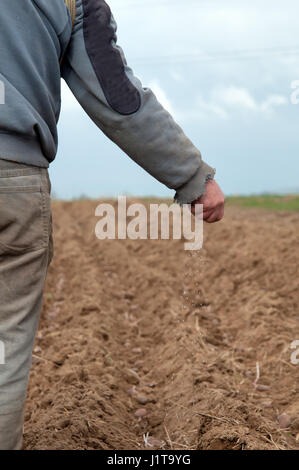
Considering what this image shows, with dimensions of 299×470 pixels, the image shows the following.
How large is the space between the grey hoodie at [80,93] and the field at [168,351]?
1423 mm

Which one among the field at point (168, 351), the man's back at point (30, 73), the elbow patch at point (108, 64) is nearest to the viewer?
the man's back at point (30, 73)

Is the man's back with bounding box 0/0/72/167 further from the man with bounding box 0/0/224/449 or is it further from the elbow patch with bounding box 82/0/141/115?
the elbow patch with bounding box 82/0/141/115

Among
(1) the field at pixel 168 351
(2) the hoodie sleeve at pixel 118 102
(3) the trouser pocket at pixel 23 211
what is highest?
(2) the hoodie sleeve at pixel 118 102

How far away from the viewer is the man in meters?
1.93

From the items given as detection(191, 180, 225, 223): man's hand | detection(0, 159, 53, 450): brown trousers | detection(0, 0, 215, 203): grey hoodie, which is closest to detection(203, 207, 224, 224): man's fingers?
detection(191, 180, 225, 223): man's hand

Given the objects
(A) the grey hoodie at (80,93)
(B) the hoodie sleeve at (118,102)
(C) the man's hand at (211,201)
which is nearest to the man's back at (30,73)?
(A) the grey hoodie at (80,93)

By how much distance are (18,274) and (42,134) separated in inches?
19.0

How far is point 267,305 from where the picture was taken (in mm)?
5625

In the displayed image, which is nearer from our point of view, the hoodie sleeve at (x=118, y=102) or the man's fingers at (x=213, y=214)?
the hoodie sleeve at (x=118, y=102)

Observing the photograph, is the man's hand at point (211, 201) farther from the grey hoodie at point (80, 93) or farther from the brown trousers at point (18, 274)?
the brown trousers at point (18, 274)

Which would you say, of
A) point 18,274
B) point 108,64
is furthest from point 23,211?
point 108,64

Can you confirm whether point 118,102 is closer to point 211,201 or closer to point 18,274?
point 211,201

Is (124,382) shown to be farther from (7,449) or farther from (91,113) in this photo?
(91,113)

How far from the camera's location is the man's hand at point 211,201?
228cm
